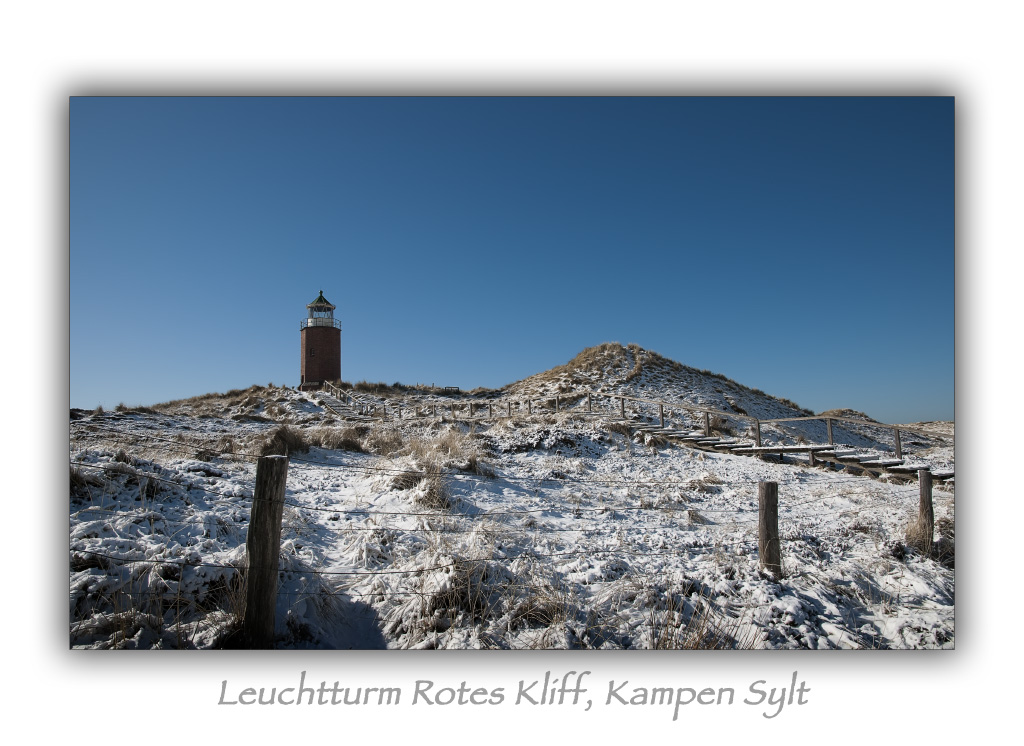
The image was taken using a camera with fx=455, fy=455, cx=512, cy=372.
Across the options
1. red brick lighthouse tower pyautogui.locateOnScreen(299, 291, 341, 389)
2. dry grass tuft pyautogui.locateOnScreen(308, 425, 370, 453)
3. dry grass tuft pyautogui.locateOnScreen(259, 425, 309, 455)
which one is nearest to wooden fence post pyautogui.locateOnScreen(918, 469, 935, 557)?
dry grass tuft pyautogui.locateOnScreen(259, 425, 309, 455)

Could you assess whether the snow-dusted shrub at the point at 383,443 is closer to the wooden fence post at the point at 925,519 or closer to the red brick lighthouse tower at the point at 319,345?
the wooden fence post at the point at 925,519

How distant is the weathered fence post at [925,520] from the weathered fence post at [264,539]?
6191 millimetres

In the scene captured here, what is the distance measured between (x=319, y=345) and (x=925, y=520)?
32001 millimetres

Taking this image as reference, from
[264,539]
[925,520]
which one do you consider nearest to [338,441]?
[264,539]

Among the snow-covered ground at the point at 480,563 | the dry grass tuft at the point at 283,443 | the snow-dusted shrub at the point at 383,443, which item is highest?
the dry grass tuft at the point at 283,443

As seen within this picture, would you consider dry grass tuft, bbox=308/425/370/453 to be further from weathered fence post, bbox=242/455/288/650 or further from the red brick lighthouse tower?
the red brick lighthouse tower

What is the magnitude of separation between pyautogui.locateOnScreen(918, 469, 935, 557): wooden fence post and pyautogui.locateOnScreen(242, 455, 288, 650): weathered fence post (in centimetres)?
619

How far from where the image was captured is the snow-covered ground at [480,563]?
11.4 ft

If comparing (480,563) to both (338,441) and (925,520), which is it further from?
(338,441)

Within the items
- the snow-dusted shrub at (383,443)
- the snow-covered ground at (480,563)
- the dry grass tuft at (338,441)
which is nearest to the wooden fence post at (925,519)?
the snow-covered ground at (480,563)

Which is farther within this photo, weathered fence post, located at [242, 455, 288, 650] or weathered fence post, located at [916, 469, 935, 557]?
weathered fence post, located at [916, 469, 935, 557]

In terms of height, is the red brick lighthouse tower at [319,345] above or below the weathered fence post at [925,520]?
above

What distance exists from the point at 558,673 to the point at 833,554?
3.35 m

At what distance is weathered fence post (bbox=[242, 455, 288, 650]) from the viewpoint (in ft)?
10.00
